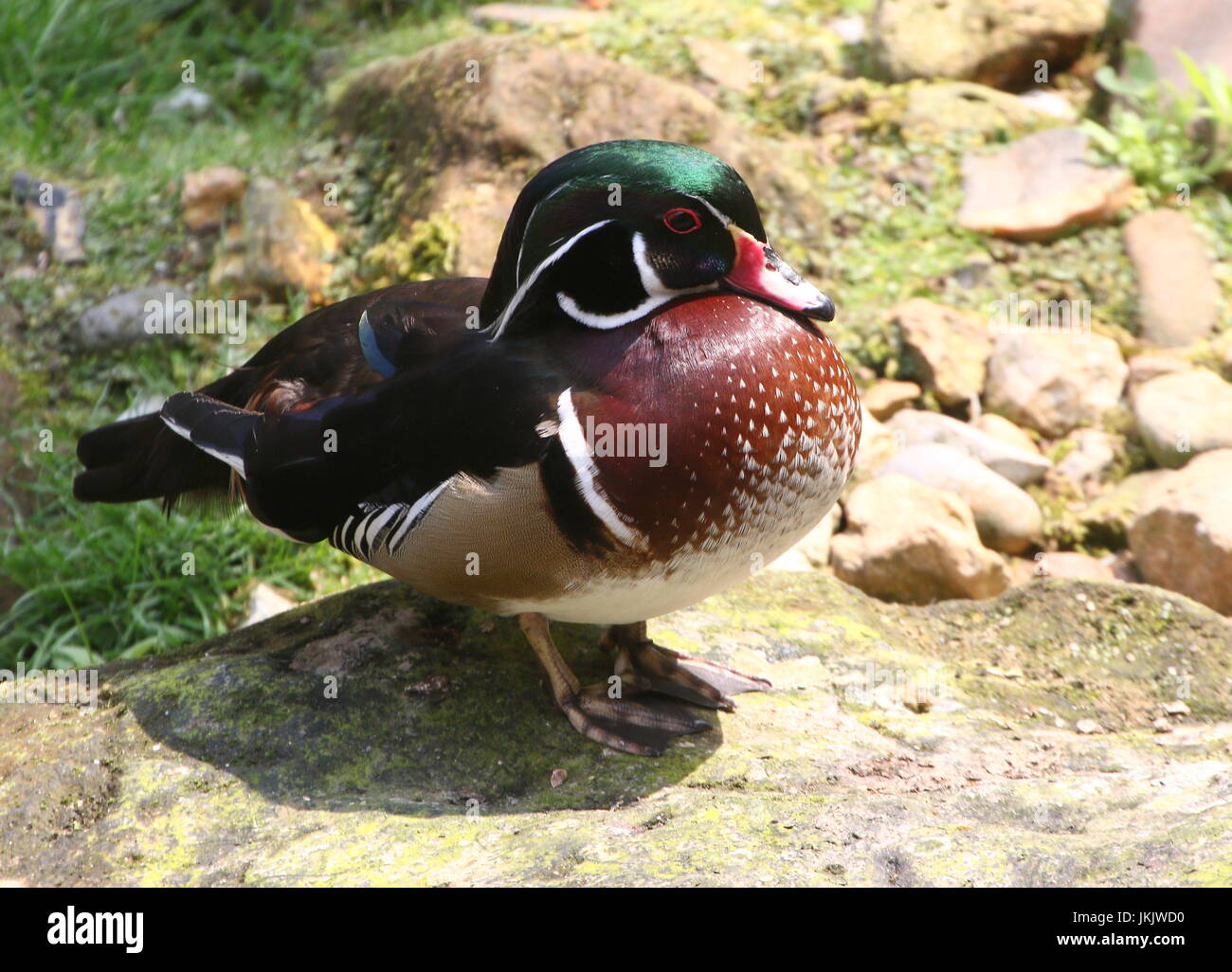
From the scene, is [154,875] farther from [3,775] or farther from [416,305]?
[416,305]

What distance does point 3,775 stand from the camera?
2.50 meters

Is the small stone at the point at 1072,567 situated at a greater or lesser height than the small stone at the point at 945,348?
lesser

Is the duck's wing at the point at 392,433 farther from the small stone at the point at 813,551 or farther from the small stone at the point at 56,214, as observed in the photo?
the small stone at the point at 56,214

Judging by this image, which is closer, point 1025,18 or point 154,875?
point 154,875

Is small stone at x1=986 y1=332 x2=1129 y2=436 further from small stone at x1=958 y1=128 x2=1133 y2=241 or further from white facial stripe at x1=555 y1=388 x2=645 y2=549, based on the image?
white facial stripe at x1=555 y1=388 x2=645 y2=549

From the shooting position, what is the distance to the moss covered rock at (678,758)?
2.13m

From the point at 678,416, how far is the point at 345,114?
12.7ft

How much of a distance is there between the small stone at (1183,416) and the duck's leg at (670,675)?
2.24 meters

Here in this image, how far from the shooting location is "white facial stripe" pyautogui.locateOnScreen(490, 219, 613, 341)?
2.37m

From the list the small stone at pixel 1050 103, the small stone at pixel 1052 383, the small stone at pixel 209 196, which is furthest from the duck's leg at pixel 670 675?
the small stone at pixel 1050 103

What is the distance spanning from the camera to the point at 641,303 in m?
2.45

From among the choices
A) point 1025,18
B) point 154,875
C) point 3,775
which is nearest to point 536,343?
point 154,875

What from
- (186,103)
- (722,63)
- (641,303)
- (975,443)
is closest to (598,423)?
(641,303)

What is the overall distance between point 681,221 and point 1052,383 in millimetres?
2779
